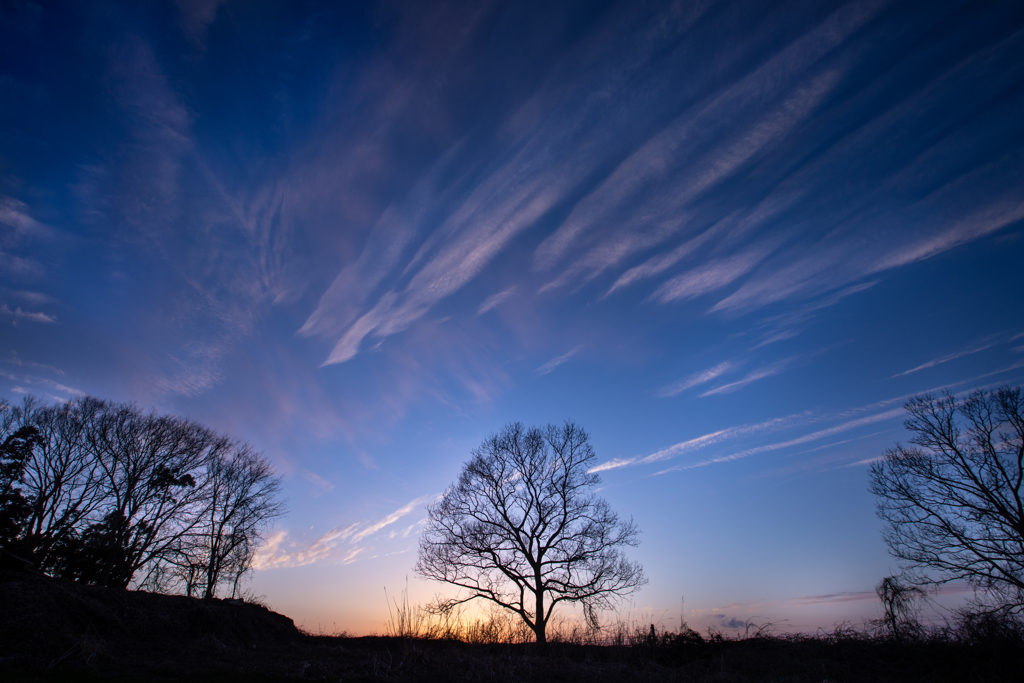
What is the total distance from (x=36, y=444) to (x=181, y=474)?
6.46m

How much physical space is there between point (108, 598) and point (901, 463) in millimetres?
30933

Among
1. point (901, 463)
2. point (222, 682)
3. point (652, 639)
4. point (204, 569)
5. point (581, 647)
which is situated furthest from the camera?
point (204, 569)

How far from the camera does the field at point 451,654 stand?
7.66m

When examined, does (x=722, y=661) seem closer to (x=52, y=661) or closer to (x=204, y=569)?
(x=52, y=661)

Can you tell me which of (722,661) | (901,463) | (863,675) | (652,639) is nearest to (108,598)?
(652,639)

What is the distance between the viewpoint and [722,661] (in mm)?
11461

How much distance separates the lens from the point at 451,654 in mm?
9570

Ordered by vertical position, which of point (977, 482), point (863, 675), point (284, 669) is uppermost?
point (977, 482)

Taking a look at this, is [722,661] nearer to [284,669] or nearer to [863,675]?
[863,675]

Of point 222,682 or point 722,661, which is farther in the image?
point 722,661

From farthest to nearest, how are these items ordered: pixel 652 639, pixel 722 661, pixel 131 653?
pixel 652 639 → pixel 722 661 → pixel 131 653

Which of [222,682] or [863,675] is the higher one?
[222,682]

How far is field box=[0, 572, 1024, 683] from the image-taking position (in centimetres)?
766

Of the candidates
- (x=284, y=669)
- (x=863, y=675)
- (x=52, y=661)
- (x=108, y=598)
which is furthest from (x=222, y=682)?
(x=863, y=675)
